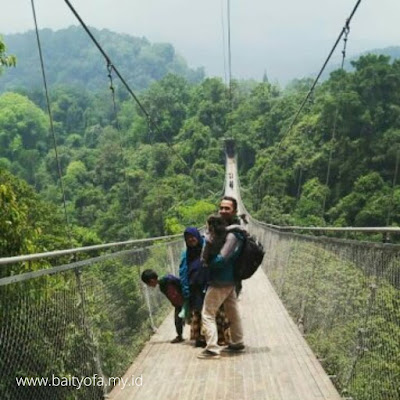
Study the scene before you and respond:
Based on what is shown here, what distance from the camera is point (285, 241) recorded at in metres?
7.08

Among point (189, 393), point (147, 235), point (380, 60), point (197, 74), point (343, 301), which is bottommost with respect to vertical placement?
point (147, 235)

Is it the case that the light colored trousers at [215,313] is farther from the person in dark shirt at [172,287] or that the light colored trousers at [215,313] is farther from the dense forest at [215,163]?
the dense forest at [215,163]

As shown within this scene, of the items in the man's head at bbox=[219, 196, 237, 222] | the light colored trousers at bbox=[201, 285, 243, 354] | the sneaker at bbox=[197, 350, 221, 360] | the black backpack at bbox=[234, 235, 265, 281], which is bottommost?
the sneaker at bbox=[197, 350, 221, 360]

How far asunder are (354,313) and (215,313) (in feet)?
3.23

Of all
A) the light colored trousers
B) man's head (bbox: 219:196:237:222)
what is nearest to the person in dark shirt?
the light colored trousers

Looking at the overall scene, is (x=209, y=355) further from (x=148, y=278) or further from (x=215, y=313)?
(x=148, y=278)

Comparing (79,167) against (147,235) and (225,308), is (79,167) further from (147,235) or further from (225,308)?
(225,308)

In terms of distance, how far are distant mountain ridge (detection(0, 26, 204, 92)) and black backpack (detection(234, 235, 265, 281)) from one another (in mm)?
137401

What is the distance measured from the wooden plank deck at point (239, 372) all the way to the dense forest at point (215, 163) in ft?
4.27

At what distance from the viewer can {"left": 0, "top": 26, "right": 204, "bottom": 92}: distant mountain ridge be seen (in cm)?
14638

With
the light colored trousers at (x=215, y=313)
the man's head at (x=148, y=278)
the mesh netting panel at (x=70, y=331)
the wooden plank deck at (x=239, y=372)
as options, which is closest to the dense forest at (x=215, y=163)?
the man's head at (x=148, y=278)

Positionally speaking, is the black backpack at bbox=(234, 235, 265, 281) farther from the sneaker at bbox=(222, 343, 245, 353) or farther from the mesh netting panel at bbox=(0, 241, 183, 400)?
the mesh netting panel at bbox=(0, 241, 183, 400)

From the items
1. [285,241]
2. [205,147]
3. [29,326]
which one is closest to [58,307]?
[29,326]

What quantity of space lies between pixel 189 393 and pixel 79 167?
52.5 m
